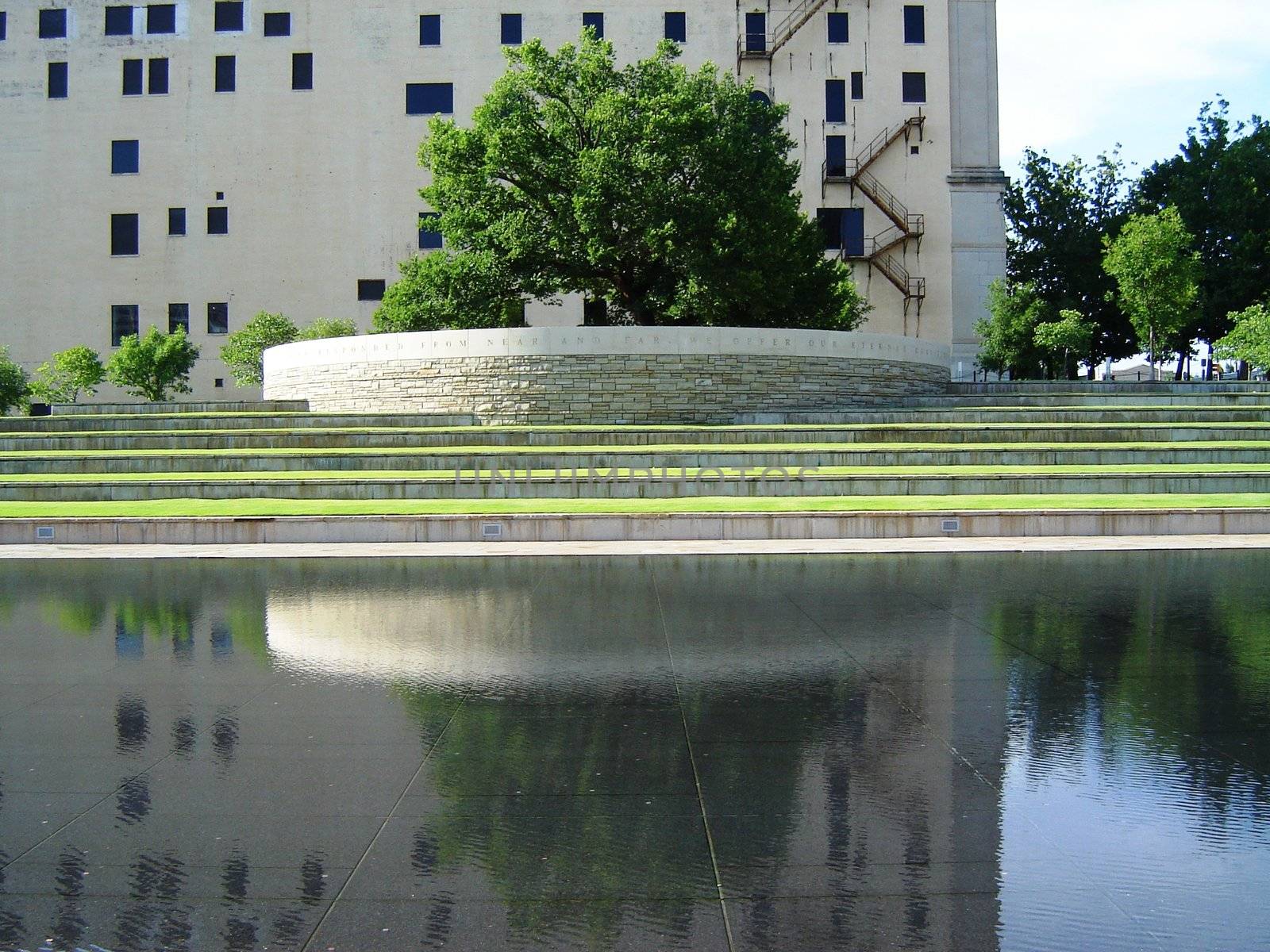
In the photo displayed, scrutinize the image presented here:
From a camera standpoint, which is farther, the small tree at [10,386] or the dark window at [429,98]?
the dark window at [429,98]

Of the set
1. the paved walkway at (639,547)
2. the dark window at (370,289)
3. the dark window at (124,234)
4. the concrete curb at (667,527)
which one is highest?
the dark window at (124,234)

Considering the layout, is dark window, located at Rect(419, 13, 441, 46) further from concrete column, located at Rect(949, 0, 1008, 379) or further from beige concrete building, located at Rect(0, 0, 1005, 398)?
concrete column, located at Rect(949, 0, 1008, 379)

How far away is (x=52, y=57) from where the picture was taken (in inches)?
1738

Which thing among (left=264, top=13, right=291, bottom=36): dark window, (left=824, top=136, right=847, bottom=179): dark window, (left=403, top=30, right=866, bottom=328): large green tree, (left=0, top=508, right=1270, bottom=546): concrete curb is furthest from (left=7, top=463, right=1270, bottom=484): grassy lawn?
(left=264, top=13, right=291, bottom=36): dark window

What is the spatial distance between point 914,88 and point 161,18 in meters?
29.9

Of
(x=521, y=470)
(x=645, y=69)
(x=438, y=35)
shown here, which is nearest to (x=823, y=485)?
(x=521, y=470)

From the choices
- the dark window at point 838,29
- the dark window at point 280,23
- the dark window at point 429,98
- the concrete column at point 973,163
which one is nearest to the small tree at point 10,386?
the dark window at point 280,23

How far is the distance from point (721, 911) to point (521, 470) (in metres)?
16.4

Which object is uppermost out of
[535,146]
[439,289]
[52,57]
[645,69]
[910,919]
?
[52,57]

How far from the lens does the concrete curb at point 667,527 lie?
Result: 15.5 meters

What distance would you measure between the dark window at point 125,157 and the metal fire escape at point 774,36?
2402 cm

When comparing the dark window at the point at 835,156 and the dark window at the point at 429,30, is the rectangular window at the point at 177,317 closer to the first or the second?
the dark window at the point at 429,30

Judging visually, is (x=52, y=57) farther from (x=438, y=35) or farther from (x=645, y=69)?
(x=645, y=69)

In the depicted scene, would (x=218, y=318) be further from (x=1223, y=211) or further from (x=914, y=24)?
(x=1223, y=211)
